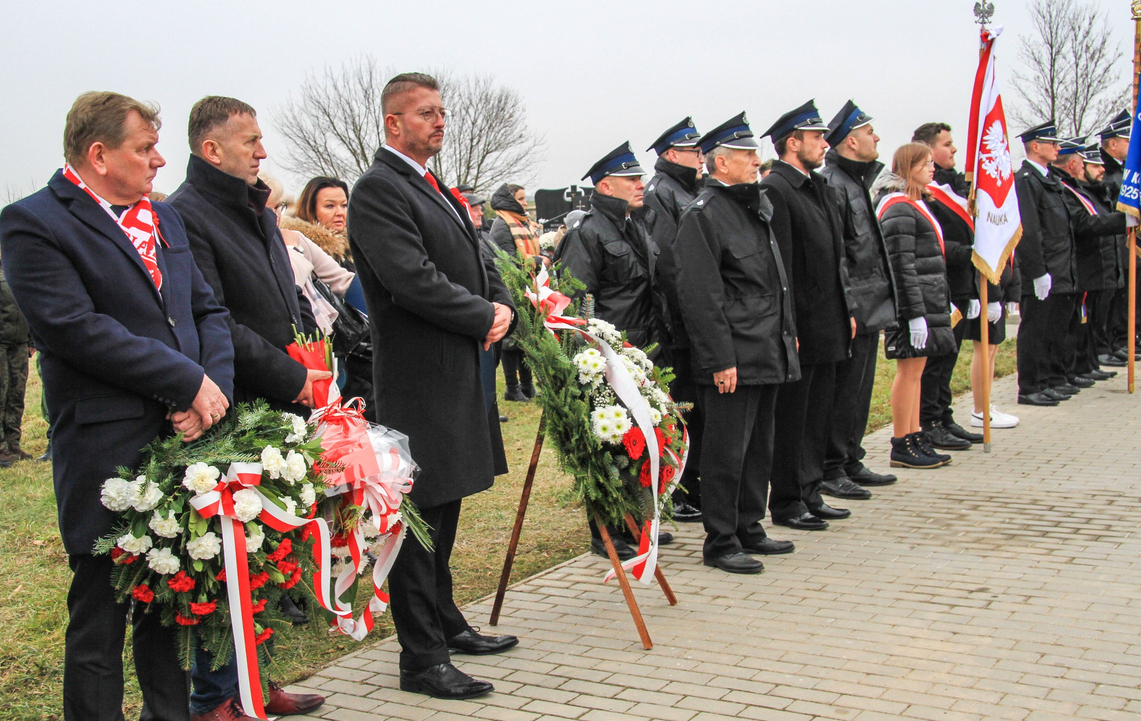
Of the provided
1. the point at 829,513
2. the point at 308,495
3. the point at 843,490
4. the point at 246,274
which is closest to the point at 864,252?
the point at 843,490

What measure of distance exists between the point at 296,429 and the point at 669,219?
154 inches

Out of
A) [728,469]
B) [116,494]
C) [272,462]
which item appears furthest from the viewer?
[728,469]

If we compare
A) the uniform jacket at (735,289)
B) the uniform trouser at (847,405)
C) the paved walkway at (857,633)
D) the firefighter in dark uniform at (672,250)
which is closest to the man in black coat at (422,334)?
the paved walkway at (857,633)

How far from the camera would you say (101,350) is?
3010 mm

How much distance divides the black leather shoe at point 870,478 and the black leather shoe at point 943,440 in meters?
1.16

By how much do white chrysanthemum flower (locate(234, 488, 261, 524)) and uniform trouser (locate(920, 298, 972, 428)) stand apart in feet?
20.2

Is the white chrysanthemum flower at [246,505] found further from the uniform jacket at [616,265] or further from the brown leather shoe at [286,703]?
the uniform jacket at [616,265]

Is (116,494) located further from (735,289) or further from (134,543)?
(735,289)

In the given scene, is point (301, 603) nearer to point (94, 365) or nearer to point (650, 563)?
point (94, 365)

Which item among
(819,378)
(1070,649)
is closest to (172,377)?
(1070,649)

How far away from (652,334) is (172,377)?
11.8 feet

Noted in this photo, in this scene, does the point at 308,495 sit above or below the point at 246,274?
below

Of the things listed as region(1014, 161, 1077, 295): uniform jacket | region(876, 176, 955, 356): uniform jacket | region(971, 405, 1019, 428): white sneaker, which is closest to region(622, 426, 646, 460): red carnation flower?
region(876, 176, 955, 356): uniform jacket

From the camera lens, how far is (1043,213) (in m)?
10.6
